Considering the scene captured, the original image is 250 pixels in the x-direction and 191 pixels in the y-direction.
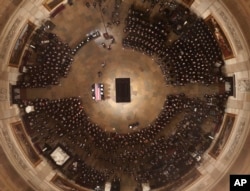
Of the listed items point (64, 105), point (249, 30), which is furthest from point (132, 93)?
point (249, 30)

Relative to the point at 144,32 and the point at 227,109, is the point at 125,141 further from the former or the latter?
the point at 144,32

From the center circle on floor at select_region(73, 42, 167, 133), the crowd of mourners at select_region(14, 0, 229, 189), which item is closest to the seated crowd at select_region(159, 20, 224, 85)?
the crowd of mourners at select_region(14, 0, 229, 189)

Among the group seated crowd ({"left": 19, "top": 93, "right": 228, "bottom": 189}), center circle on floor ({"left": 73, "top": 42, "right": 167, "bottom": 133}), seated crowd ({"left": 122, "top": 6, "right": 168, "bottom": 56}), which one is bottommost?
seated crowd ({"left": 19, "top": 93, "right": 228, "bottom": 189})

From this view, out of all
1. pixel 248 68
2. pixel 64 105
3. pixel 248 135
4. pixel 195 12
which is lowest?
pixel 248 135

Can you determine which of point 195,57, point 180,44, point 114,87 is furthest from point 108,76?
point 195,57

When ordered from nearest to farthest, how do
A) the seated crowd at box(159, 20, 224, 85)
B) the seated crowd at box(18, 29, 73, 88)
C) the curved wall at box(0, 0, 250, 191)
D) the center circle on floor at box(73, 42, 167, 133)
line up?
1. the curved wall at box(0, 0, 250, 191)
2. the seated crowd at box(159, 20, 224, 85)
3. the seated crowd at box(18, 29, 73, 88)
4. the center circle on floor at box(73, 42, 167, 133)

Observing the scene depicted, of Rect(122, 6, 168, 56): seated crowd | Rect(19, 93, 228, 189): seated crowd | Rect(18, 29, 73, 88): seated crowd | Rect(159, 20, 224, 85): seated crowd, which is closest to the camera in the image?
Rect(159, 20, 224, 85): seated crowd

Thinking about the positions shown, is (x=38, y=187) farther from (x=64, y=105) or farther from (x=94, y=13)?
(x=94, y=13)

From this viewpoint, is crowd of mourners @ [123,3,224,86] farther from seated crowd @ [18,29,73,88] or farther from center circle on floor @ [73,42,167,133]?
seated crowd @ [18,29,73,88]
